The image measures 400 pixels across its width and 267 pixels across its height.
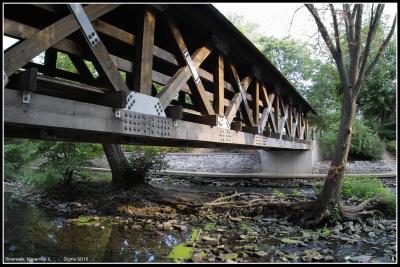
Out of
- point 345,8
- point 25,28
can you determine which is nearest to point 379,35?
point 345,8

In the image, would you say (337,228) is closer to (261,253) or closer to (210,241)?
(261,253)

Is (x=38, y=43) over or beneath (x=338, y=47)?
beneath

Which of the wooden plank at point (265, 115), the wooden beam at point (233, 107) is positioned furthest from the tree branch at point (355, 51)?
the wooden beam at point (233, 107)

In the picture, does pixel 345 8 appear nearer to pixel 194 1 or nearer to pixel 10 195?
pixel 194 1

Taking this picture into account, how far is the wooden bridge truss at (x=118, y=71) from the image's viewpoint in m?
3.23

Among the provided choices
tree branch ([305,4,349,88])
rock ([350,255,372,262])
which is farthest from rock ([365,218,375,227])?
tree branch ([305,4,349,88])

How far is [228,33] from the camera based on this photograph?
660 centimetres

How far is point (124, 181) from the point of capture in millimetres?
12094

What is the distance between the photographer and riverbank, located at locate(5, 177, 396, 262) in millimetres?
5355

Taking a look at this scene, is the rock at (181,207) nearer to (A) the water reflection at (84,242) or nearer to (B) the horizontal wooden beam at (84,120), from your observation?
(A) the water reflection at (84,242)

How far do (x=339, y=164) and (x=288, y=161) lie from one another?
1213 centimetres

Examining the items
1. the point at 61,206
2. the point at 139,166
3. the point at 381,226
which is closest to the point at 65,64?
the point at 139,166

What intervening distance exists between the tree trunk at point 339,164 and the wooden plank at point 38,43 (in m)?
6.19

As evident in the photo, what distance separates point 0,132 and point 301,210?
6685mm
